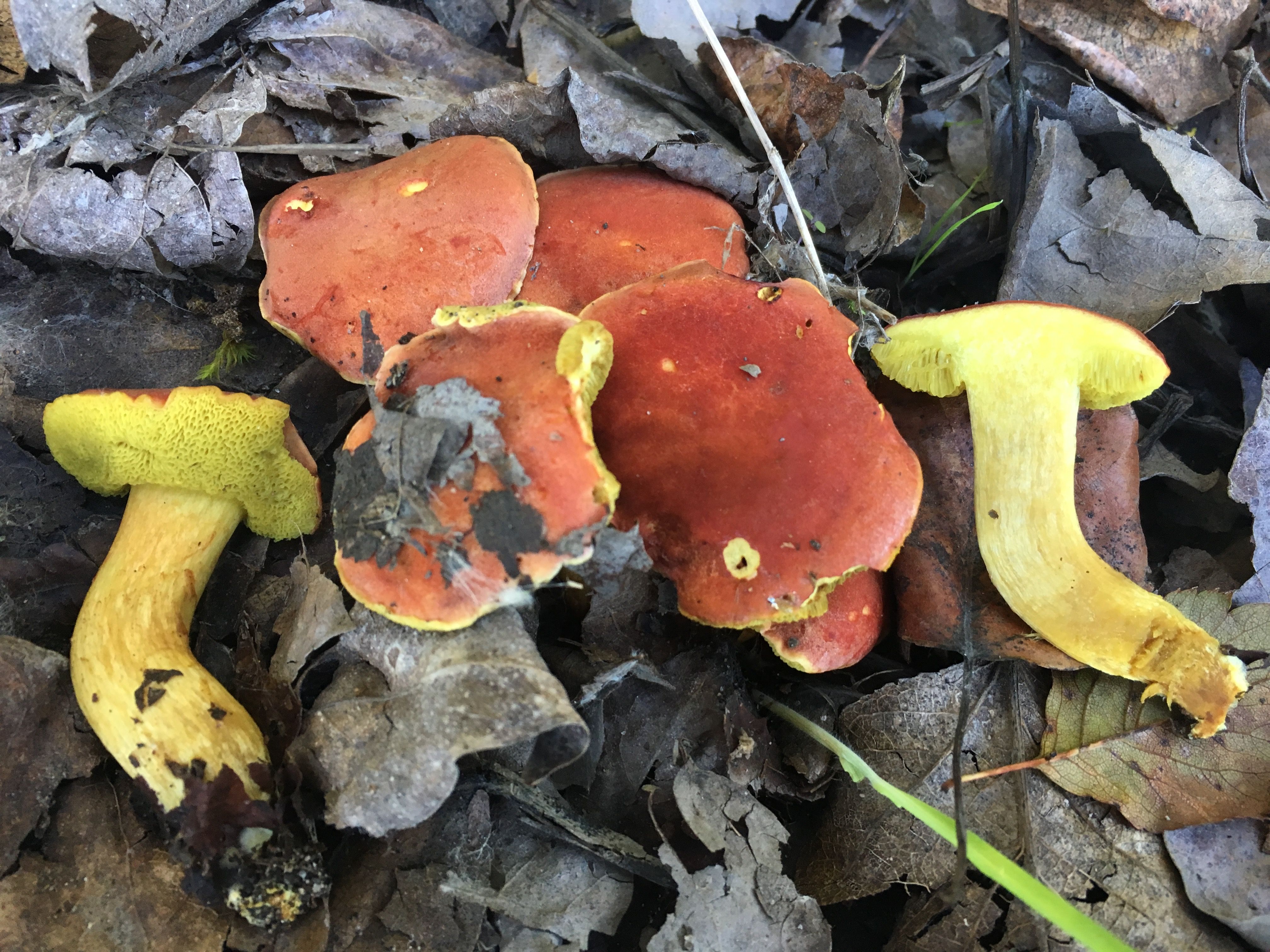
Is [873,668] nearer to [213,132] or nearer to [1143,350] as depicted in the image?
[1143,350]

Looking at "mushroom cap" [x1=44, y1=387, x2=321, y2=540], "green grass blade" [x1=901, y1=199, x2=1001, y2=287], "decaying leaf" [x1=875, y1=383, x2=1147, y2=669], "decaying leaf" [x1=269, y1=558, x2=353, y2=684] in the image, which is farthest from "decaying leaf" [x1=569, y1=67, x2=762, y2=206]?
"decaying leaf" [x1=269, y1=558, x2=353, y2=684]

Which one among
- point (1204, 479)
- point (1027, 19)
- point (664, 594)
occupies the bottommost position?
point (664, 594)

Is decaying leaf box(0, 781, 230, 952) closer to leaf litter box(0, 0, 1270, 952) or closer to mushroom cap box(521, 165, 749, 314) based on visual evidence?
leaf litter box(0, 0, 1270, 952)

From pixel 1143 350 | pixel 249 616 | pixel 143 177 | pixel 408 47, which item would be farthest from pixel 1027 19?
pixel 249 616

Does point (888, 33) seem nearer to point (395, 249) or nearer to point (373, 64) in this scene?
point (373, 64)

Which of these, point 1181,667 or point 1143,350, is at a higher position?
point 1143,350

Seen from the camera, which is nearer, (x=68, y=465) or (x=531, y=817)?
(x=531, y=817)
